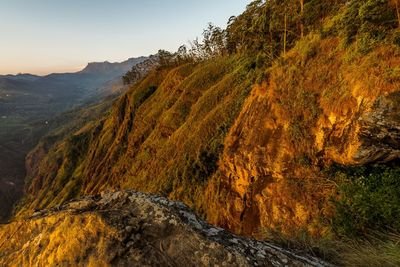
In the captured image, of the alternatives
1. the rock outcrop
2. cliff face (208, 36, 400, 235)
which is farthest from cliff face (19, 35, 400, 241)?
the rock outcrop

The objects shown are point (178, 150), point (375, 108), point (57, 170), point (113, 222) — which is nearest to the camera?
point (113, 222)

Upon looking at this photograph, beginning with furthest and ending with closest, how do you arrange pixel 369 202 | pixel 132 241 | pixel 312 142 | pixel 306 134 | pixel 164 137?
pixel 164 137 → pixel 306 134 → pixel 312 142 → pixel 369 202 → pixel 132 241

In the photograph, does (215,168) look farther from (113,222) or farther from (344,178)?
(113,222)

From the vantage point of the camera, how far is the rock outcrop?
4.60 meters

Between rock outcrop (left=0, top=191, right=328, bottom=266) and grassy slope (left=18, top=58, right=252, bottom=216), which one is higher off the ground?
rock outcrop (left=0, top=191, right=328, bottom=266)

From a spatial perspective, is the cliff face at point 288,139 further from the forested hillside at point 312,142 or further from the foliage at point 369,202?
the foliage at point 369,202

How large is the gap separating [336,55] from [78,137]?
118 metres

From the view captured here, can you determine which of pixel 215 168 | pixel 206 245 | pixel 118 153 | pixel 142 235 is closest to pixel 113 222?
pixel 142 235

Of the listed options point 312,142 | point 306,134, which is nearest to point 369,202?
point 312,142

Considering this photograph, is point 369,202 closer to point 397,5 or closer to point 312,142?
point 312,142

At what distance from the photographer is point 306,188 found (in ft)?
57.0

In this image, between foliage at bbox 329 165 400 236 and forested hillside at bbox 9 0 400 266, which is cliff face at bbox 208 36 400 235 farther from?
foliage at bbox 329 165 400 236

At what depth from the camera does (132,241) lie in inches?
187

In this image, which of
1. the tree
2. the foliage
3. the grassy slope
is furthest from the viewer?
the grassy slope
